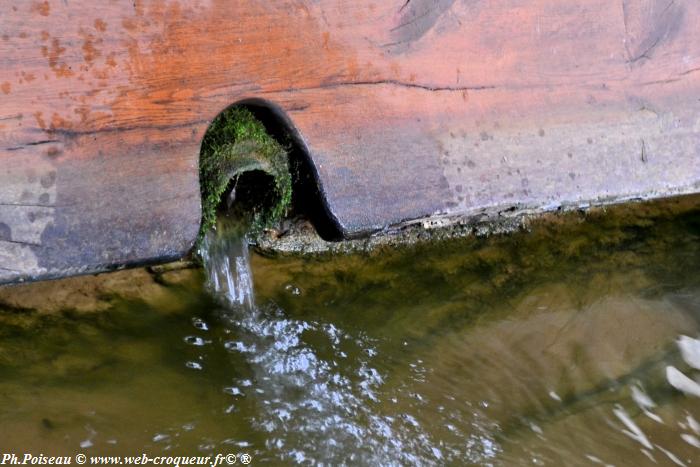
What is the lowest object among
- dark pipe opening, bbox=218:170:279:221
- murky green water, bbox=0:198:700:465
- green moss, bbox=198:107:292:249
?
murky green water, bbox=0:198:700:465

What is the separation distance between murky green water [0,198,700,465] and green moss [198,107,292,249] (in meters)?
0.58

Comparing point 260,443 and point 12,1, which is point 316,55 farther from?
point 260,443

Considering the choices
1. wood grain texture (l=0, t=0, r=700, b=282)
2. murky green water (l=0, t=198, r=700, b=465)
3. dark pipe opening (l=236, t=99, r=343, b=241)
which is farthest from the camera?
murky green water (l=0, t=198, r=700, b=465)

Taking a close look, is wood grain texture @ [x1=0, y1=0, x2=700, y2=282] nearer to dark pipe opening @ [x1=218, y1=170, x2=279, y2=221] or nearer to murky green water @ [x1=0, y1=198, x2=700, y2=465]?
Answer: dark pipe opening @ [x1=218, y1=170, x2=279, y2=221]

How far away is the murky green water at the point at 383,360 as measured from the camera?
232cm

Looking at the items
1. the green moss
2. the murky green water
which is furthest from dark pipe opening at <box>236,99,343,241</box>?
the murky green water

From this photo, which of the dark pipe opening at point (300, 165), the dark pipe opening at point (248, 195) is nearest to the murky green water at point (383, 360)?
the dark pipe opening at point (248, 195)

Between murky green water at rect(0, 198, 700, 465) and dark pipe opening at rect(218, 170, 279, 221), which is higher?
dark pipe opening at rect(218, 170, 279, 221)

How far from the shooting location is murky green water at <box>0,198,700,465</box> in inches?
91.5

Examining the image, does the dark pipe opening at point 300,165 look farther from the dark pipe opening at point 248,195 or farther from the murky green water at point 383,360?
the murky green water at point 383,360

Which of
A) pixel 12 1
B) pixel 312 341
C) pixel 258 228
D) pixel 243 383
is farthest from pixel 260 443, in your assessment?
pixel 12 1

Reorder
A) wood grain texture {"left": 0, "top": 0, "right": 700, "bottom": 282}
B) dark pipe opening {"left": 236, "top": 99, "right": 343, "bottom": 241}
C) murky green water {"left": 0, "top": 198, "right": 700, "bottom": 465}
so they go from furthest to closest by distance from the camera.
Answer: murky green water {"left": 0, "top": 198, "right": 700, "bottom": 465}
dark pipe opening {"left": 236, "top": 99, "right": 343, "bottom": 241}
wood grain texture {"left": 0, "top": 0, "right": 700, "bottom": 282}

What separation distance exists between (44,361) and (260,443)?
2.49 ft

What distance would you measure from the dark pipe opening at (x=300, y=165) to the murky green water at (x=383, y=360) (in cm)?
55
